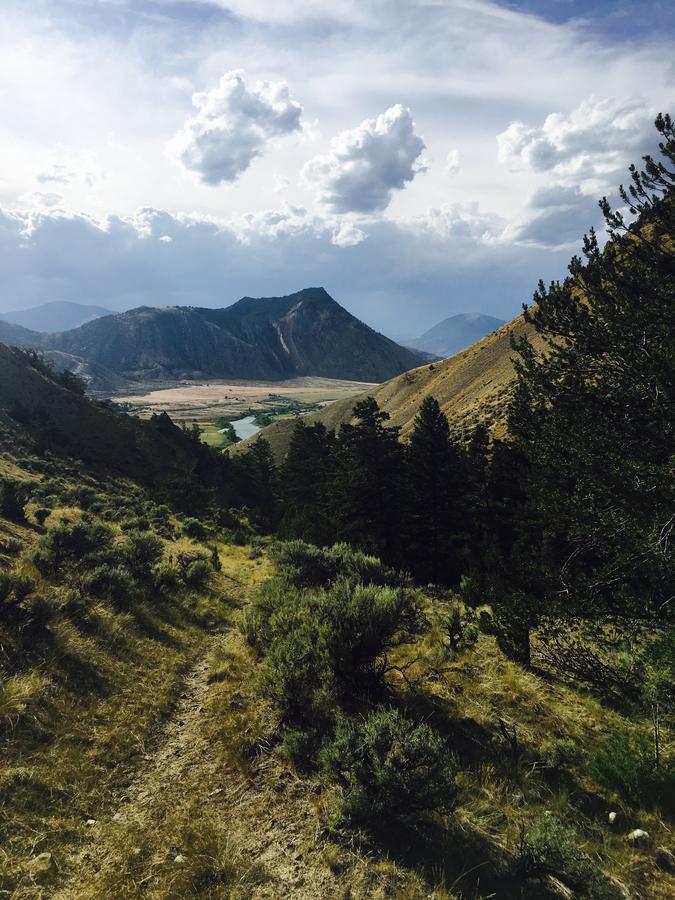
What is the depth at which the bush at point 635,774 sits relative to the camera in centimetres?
638

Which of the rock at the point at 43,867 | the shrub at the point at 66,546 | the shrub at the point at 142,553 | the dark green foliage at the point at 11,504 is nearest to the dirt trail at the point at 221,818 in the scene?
the rock at the point at 43,867

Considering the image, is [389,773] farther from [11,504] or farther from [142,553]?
[11,504]

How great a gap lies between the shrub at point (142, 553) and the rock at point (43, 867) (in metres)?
9.55

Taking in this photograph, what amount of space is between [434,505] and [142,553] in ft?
49.2

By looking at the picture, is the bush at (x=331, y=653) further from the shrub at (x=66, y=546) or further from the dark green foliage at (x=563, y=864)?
the shrub at (x=66, y=546)

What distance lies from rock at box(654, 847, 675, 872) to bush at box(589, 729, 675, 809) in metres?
0.70

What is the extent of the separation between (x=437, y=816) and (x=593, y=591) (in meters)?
5.73

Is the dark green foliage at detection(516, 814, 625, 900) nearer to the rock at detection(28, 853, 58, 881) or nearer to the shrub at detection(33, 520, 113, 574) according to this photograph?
the rock at detection(28, 853, 58, 881)

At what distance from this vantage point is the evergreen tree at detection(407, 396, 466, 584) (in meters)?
24.0

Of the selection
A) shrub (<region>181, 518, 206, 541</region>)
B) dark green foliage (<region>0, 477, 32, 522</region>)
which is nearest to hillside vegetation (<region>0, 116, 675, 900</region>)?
dark green foliage (<region>0, 477, 32, 522</region>)

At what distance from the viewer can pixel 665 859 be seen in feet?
18.0

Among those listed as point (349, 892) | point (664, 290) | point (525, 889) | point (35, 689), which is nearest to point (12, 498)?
point (35, 689)

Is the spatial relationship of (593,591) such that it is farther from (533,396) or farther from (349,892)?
(349,892)

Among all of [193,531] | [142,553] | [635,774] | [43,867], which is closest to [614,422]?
[635,774]
